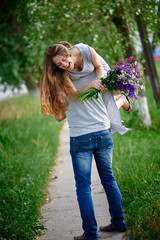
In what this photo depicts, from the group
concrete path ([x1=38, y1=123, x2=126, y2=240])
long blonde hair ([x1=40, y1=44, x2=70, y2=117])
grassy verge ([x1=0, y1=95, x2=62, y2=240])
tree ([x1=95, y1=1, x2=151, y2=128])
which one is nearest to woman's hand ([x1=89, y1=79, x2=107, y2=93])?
long blonde hair ([x1=40, y1=44, x2=70, y2=117])

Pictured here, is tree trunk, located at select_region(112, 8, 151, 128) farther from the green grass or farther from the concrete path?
the concrete path

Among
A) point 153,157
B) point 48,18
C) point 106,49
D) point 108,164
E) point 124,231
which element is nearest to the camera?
point 108,164

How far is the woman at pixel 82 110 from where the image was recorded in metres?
2.76

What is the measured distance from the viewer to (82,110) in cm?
284

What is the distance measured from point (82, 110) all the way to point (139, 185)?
138cm

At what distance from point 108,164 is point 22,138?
195 inches

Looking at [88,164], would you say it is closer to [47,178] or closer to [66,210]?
[66,210]

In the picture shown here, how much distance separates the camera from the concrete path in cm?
332

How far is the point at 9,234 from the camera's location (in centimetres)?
318

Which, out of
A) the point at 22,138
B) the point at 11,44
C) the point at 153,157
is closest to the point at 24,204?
the point at 153,157

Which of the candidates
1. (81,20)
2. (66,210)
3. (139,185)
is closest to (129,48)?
(81,20)

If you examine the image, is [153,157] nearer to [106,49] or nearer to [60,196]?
[60,196]

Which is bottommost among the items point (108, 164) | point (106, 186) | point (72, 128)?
point (106, 186)

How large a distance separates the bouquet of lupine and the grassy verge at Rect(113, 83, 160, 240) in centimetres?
113
